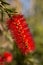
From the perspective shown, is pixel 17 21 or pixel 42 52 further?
pixel 42 52

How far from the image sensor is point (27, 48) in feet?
6.07

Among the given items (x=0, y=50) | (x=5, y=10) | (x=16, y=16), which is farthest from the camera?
(x=0, y=50)

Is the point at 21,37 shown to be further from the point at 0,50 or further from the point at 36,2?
the point at 36,2

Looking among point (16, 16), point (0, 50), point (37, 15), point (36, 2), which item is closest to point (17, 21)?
point (16, 16)

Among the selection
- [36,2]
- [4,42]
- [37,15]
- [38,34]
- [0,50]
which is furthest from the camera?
[36,2]

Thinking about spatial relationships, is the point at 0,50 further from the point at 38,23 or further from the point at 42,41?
the point at 38,23

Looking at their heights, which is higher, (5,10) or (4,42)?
(5,10)

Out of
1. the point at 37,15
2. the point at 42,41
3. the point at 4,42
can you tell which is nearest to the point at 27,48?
the point at 4,42

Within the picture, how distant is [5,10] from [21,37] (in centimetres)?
20

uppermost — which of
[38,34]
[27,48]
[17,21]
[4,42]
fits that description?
[17,21]

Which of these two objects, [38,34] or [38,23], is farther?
[38,23]

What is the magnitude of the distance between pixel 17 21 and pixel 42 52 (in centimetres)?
468

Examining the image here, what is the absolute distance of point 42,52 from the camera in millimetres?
6473

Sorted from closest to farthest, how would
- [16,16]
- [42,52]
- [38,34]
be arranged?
[16,16] < [42,52] < [38,34]
